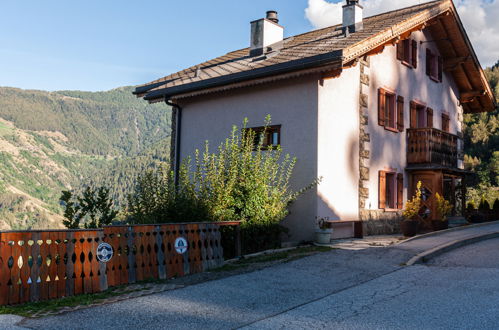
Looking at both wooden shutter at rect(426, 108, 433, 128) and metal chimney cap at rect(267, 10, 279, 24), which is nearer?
metal chimney cap at rect(267, 10, 279, 24)

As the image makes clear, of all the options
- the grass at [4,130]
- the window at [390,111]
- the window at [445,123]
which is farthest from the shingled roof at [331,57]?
the grass at [4,130]

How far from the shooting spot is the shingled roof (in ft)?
44.2

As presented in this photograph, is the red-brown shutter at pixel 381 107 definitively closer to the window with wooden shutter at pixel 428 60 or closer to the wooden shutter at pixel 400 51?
the wooden shutter at pixel 400 51

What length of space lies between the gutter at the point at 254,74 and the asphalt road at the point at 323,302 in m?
5.23

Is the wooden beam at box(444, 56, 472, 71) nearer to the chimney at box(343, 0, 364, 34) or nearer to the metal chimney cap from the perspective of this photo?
the chimney at box(343, 0, 364, 34)

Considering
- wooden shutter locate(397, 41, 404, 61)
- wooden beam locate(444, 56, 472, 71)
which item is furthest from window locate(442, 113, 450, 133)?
Result: wooden shutter locate(397, 41, 404, 61)

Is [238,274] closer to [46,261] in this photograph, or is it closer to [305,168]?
[46,261]

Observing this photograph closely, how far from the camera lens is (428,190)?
58.7 feet

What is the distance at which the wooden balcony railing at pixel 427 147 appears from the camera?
17.8 meters

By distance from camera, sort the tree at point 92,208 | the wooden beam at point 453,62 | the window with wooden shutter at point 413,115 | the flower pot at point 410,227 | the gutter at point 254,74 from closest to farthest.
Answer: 1. the tree at point 92,208
2. the gutter at point 254,74
3. the flower pot at point 410,227
4. the window with wooden shutter at point 413,115
5. the wooden beam at point 453,62

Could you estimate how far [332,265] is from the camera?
9.77 meters

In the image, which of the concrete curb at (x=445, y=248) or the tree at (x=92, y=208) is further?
the tree at (x=92, y=208)

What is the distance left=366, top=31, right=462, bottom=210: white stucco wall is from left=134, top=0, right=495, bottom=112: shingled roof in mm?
642

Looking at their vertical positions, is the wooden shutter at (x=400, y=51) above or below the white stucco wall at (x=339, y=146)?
above
